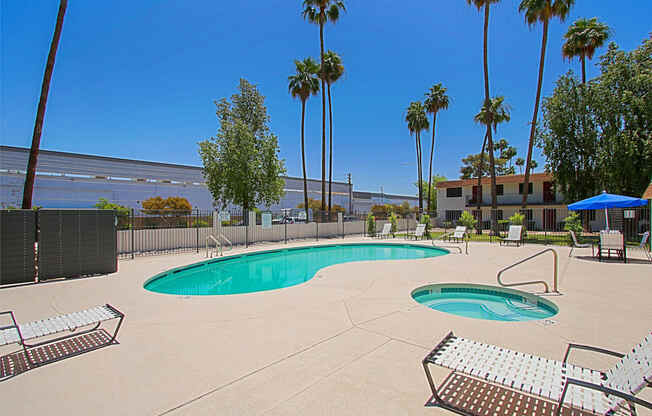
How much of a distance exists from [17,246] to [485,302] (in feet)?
35.1

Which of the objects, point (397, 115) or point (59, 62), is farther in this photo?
point (397, 115)

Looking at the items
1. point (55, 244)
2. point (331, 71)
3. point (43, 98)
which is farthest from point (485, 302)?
point (331, 71)

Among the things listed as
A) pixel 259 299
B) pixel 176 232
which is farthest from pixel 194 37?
pixel 259 299

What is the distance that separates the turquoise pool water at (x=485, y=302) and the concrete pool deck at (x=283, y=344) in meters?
0.28

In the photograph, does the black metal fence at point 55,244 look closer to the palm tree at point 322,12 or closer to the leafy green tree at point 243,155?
the leafy green tree at point 243,155

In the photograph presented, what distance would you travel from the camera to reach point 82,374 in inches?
122

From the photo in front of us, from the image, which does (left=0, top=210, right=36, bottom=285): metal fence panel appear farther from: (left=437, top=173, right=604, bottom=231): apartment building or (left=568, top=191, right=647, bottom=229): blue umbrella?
(left=437, top=173, right=604, bottom=231): apartment building

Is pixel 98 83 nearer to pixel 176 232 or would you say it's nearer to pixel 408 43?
pixel 176 232

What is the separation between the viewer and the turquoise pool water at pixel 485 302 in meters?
5.66

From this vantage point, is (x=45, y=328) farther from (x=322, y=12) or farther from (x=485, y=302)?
(x=322, y=12)

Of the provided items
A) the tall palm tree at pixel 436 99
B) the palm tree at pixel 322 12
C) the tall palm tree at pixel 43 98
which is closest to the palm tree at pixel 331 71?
the palm tree at pixel 322 12

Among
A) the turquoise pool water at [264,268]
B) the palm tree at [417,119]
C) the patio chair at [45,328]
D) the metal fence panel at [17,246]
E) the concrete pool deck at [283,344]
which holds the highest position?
the palm tree at [417,119]

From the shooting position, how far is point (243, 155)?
2061cm

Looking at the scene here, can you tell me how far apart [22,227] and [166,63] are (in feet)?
37.3
